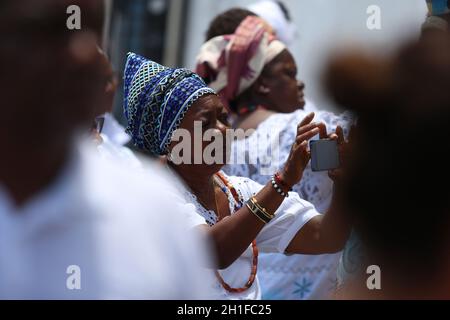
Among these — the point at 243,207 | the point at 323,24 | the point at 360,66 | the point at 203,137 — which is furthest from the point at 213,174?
the point at 323,24

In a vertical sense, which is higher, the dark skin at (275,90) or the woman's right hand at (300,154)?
the dark skin at (275,90)

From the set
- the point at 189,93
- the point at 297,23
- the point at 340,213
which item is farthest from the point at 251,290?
the point at 297,23

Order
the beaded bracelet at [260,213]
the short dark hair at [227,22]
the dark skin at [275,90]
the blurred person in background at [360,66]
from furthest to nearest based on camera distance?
the short dark hair at [227,22] → the dark skin at [275,90] → the beaded bracelet at [260,213] → the blurred person in background at [360,66]

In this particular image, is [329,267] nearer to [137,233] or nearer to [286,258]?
[286,258]

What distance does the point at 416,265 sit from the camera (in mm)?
1511

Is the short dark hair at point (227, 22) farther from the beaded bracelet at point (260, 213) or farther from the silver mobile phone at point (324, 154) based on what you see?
the beaded bracelet at point (260, 213)

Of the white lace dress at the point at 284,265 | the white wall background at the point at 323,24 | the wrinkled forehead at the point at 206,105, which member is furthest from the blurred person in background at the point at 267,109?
the wrinkled forehead at the point at 206,105

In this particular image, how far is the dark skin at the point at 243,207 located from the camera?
2.30 meters

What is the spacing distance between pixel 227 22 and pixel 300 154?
Result: 5.34 feet

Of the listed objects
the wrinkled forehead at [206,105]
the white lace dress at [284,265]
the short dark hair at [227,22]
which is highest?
the short dark hair at [227,22]

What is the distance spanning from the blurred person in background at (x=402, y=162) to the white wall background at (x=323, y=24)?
1.4 inches

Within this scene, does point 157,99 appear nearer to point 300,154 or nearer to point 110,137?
point 300,154

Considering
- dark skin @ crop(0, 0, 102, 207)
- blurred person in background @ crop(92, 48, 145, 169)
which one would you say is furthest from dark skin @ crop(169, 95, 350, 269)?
dark skin @ crop(0, 0, 102, 207)

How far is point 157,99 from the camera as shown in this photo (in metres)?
2.49
